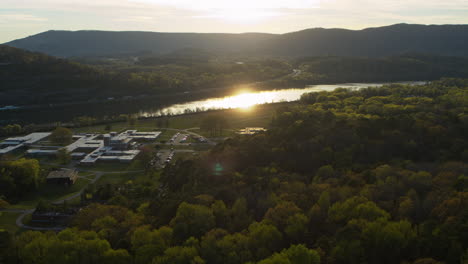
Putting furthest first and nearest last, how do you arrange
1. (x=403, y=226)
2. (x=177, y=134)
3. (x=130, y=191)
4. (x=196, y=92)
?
(x=196, y=92)
(x=177, y=134)
(x=130, y=191)
(x=403, y=226)

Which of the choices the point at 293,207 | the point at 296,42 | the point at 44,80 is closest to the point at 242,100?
the point at 44,80

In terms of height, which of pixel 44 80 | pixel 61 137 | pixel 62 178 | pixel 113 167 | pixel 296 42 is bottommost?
pixel 113 167

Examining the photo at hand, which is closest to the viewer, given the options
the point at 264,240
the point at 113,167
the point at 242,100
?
the point at 264,240

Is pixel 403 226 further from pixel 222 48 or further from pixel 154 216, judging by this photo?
pixel 222 48

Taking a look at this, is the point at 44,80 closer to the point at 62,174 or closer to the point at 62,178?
the point at 62,174

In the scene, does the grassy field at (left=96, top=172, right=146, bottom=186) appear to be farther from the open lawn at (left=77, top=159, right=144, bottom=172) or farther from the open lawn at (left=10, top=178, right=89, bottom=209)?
the open lawn at (left=10, top=178, right=89, bottom=209)

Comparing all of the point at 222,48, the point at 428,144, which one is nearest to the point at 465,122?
the point at 428,144

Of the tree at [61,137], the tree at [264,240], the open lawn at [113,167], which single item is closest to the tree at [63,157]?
the open lawn at [113,167]

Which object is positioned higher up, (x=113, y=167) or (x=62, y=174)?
(x=62, y=174)
